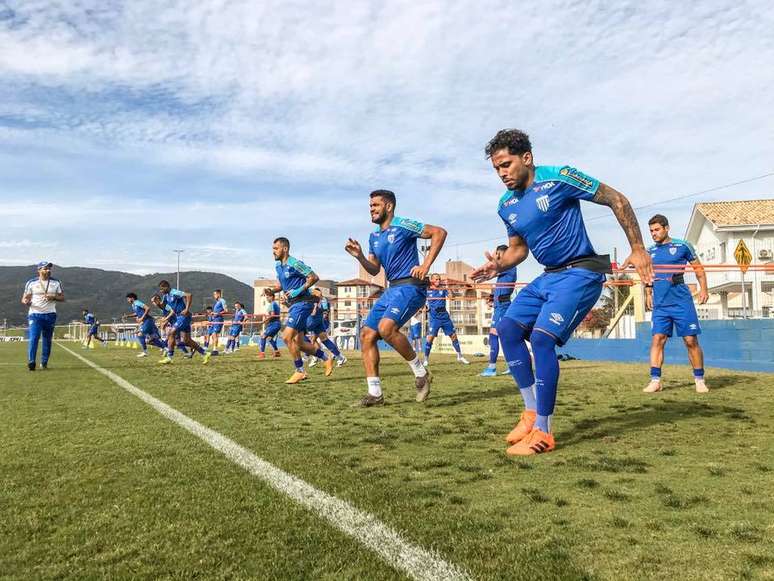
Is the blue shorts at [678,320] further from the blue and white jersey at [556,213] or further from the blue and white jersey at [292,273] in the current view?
the blue and white jersey at [292,273]

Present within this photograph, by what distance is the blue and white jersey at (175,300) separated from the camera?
1631 centimetres

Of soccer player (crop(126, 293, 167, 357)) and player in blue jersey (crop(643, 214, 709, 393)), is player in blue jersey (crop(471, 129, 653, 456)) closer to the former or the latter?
player in blue jersey (crop(643, 214, 709, 393))

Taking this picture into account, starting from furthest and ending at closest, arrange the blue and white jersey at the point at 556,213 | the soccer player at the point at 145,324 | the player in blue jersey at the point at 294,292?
1. the soccer player at the point at 145,324
2. the player in blue jersey at the point at 294,292
3. the blue and white jersey at the point at 556,213

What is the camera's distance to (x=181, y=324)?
52.0ft

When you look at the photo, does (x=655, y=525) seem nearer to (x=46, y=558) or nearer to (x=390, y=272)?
(x=46, y=558)

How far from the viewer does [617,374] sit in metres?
9.99

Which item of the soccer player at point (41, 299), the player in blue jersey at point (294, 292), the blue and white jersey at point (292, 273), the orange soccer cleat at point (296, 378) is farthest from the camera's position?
the soccer player at point (41, 299)

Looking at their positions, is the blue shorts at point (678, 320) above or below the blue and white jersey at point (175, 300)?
below

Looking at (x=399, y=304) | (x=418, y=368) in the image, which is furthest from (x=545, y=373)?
(x=418, y=368)

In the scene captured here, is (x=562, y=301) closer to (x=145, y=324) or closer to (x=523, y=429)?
(x=523, y=429)

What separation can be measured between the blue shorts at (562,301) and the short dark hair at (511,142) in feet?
3.06

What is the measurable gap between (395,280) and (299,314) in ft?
10.9

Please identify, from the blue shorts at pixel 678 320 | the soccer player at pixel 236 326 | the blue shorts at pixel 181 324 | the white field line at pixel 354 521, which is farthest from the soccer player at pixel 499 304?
the soccer player at pixel 236 326

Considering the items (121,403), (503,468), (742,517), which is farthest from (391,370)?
(742,517)
